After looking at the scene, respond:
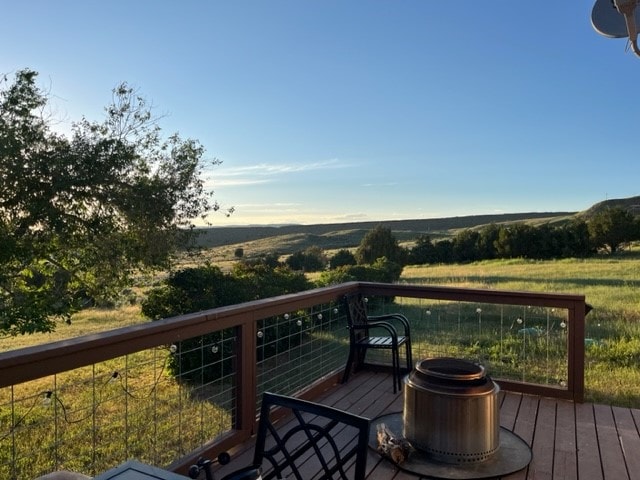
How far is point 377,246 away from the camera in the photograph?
1491 cm

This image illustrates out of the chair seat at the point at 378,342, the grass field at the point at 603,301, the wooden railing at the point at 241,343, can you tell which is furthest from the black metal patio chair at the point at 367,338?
the grass field at the point at 603,301

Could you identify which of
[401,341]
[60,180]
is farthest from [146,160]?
[401,341]

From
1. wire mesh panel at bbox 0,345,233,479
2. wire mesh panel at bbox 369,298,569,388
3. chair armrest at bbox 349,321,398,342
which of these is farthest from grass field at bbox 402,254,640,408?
wire mesh panel at bbox 0,345,233,479

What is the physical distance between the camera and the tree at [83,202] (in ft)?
24.5

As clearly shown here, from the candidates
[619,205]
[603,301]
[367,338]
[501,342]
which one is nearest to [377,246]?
[603,301]

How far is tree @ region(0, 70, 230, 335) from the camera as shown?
24.5 feet

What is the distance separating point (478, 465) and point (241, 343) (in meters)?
1.49

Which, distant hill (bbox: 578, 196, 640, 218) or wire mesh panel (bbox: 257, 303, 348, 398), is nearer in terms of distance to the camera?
wire mesh panel (bbox: 257, 303, 348, 398)

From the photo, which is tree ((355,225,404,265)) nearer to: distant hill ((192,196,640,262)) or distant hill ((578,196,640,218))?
distant hill ((192,196,640,262))

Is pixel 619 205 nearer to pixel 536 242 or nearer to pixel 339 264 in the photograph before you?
pixel 536 242

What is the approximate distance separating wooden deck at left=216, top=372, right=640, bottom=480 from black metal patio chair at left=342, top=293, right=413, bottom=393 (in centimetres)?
19

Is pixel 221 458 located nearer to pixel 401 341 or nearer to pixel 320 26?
pixel 401 341

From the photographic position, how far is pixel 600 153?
1313 cm

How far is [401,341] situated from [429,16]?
16.4 ft
